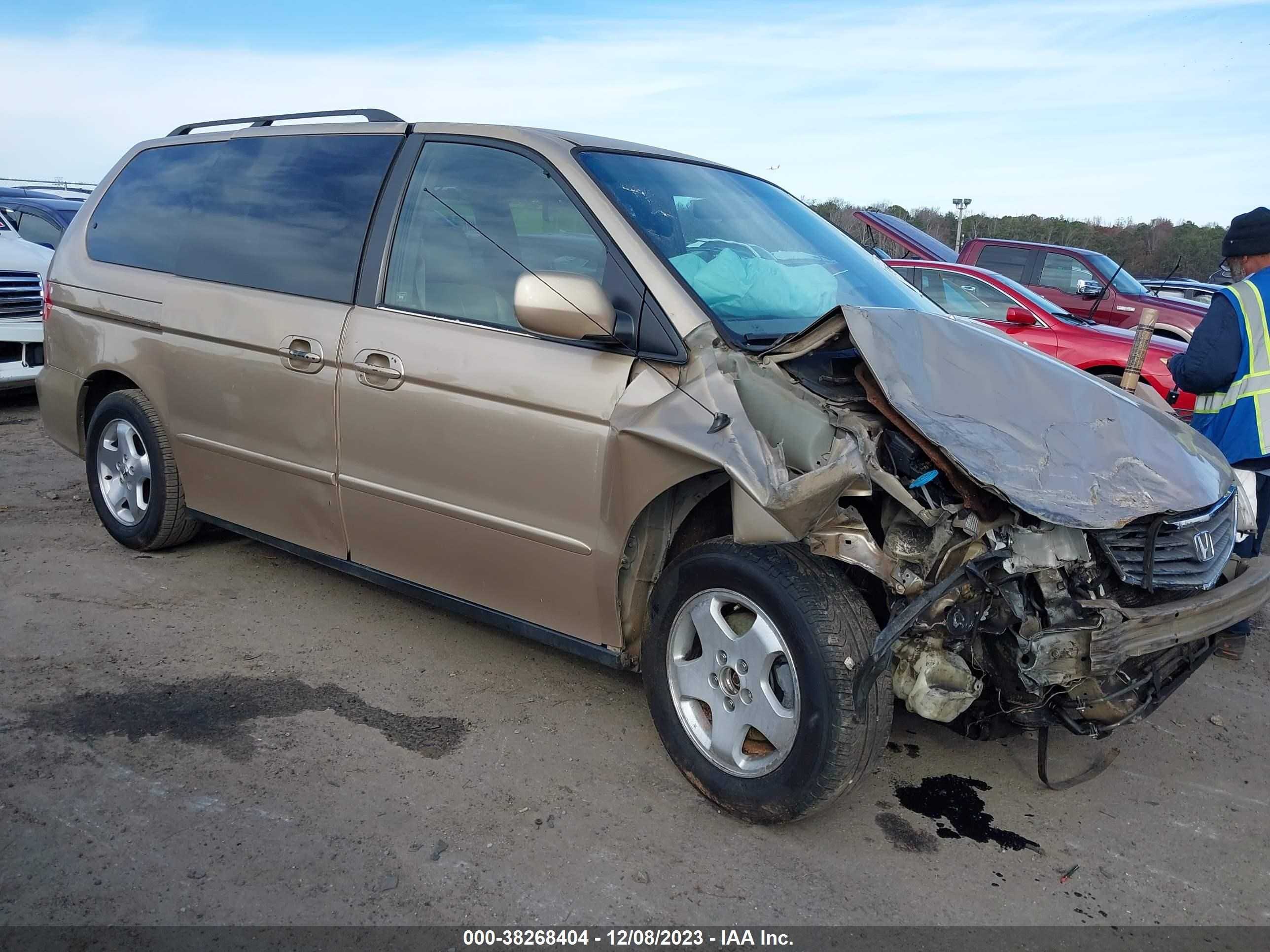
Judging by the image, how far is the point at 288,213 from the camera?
4.07m

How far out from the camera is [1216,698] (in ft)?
13.3

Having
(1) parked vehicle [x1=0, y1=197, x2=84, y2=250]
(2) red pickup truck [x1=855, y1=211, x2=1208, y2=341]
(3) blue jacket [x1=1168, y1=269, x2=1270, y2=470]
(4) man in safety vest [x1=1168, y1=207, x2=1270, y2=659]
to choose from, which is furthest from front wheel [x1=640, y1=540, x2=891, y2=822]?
(1) parked vehicle [x1=0, y1=197, x2=84, y2=250]

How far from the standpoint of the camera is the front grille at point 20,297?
827cm

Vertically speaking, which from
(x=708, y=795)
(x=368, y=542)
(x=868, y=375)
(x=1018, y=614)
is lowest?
(x=708, y=795)

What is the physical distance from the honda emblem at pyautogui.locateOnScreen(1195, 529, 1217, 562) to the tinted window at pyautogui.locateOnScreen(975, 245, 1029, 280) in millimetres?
9814

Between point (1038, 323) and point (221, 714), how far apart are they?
738 centimetres

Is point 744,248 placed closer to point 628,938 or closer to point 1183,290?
point 628,938

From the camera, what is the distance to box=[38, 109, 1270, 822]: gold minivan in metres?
2.65

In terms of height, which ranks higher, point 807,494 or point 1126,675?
point 807,494

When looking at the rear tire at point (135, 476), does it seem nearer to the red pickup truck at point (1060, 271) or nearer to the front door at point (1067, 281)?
the red pickup truck at point (1060, 271)

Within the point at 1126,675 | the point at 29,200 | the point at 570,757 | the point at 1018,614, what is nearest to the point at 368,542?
the point at 570,757

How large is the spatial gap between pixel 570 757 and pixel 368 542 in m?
1.15

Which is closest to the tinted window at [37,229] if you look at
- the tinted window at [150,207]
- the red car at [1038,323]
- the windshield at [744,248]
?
the tinted window at [150,207]

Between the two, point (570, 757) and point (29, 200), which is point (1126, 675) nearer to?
point (570, 757)
